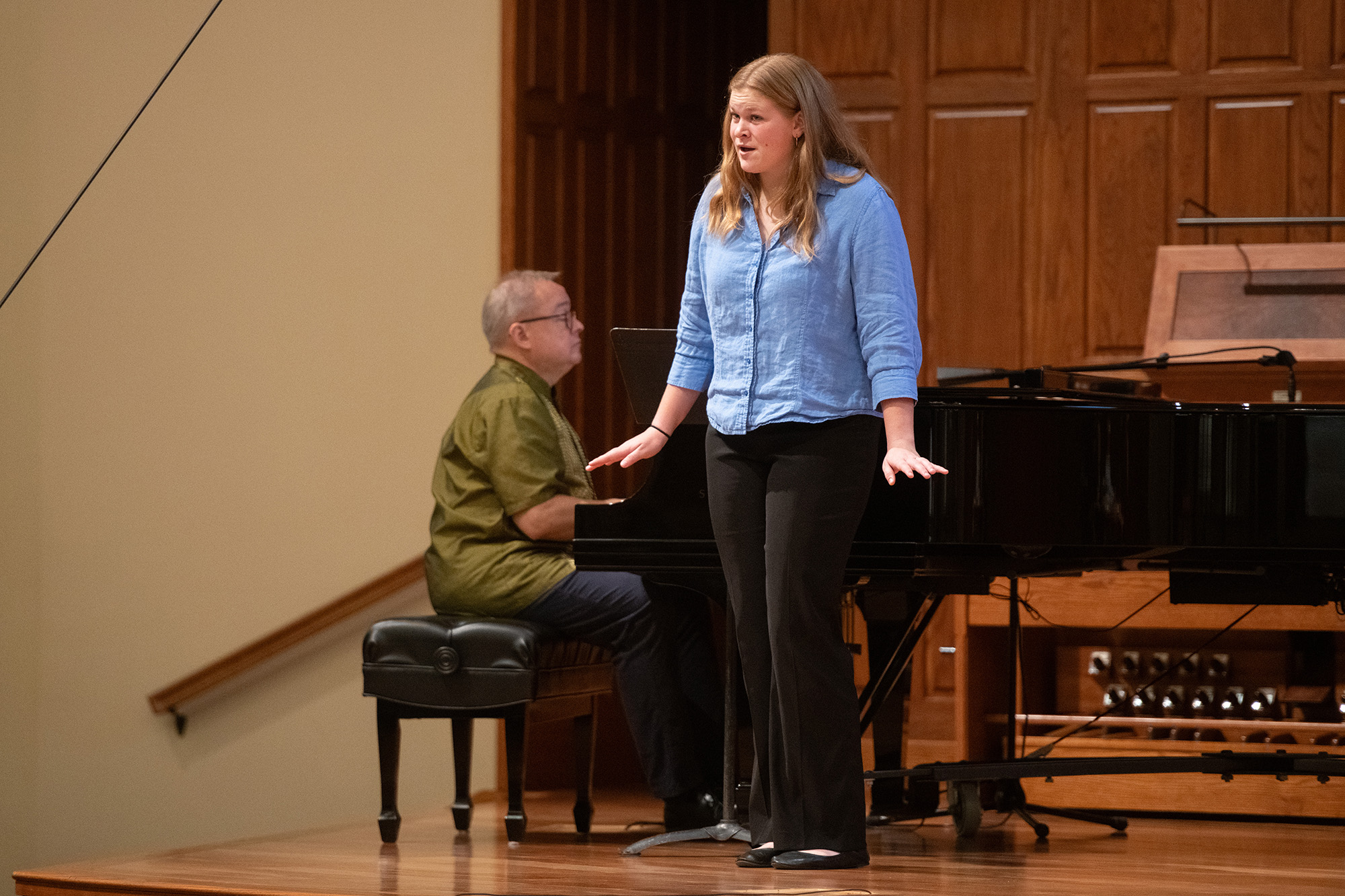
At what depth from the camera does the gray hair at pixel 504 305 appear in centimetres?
386

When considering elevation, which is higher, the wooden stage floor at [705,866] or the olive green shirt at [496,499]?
the olive green shirt at [496,499]

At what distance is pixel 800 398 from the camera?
2.59m

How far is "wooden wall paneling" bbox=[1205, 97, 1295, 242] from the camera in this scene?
4.82 m

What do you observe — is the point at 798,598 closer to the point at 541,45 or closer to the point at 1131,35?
the point at 541,45

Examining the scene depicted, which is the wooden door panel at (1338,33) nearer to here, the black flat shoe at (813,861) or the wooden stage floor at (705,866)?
the wooden stage floor at (705,866)

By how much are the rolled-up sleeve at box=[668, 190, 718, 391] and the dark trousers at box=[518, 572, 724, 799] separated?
2.75 ft

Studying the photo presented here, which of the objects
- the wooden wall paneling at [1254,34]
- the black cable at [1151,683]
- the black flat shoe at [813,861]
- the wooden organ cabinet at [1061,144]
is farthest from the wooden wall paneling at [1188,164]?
the black flat shoe at [813,861]

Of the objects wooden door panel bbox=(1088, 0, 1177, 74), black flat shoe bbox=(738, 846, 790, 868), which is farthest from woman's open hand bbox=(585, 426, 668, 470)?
wooden door panel bbox=(1088, 0, 1177, 74)

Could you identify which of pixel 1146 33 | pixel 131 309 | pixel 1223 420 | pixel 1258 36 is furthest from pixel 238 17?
pixel 1223 420

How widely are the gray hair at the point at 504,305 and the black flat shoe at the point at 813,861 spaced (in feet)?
5.26

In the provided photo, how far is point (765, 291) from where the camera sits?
263 centimetres

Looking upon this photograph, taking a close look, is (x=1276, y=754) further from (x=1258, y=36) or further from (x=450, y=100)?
(x=450, y=100)

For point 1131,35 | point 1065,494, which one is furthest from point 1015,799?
point 1131,35

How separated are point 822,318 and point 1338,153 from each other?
284 cm
